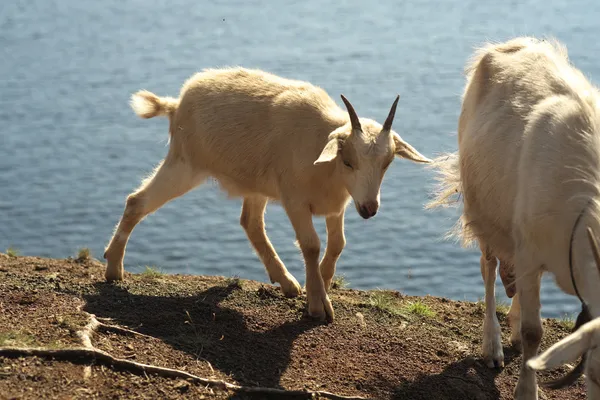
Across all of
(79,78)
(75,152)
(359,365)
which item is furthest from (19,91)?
(359,365)

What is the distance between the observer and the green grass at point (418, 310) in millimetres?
8586

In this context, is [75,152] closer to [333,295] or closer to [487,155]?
[333,295]

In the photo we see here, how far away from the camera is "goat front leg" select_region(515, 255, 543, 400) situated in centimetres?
648

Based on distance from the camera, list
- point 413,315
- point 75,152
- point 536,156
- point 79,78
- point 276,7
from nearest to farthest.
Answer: point 536,156, point 413,315, point 75,152, point 79,78, point 276,7

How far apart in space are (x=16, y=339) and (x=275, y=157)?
2.77 meters

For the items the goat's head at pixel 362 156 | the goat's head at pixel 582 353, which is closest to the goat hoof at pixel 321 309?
the goat's head at pixel 362 156

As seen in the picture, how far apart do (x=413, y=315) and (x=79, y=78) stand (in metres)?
13.6

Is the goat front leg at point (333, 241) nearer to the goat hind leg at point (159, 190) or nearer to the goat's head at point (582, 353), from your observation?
the goat hind leg at point (159, 190)

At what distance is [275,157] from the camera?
27.0 feet

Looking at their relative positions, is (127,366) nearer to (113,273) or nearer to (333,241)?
(113,273)

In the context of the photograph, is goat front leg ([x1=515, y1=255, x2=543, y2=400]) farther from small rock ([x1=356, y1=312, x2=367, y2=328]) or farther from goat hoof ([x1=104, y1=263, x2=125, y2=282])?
goat hoof ([x1=104, y1=263, x2=125, y2=282])

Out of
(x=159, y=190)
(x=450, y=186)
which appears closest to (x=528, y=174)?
(x=450, y=186)

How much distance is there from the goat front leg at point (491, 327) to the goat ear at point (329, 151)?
4.69 ft

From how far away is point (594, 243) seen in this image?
552 centimetres
